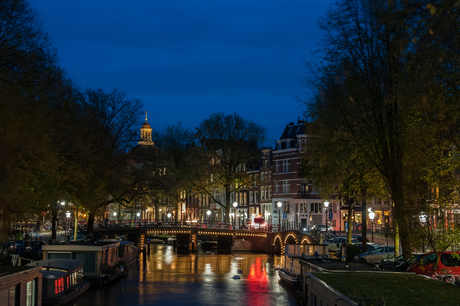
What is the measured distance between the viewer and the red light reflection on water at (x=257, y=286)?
1331 inches

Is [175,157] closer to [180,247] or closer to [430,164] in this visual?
[180,247]

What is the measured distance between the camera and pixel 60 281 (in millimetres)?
30406

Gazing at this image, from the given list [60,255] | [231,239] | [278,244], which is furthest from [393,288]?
[231,239]

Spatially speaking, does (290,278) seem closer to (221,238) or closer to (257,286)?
(257,286)

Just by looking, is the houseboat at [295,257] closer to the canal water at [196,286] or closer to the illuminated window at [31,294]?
the canal water at [196,286]

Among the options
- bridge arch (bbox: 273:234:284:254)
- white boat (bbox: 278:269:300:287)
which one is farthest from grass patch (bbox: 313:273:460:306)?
bridge arch (bbox: 273:234:284:254)

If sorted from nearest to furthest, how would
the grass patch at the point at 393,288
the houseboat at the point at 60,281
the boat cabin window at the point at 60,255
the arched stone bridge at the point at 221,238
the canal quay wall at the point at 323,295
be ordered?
the canal quay wall at the point at 323,295, the grass patch at the point at 393,288, the houseboat at the point at 60,281, the boat cabin window at the point at 60,255, the arched stone bridge at the point at 221,238

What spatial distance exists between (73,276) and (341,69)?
741 inches

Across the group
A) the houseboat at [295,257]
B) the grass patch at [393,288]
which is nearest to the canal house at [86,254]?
the houseboat at [295,257]

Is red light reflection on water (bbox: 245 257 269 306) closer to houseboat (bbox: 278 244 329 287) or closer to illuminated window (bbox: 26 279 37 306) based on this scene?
houseboat (bbox: 278 244 329 287)

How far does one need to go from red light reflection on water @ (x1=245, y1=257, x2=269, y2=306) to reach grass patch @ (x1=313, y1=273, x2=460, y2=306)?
13.4 meters

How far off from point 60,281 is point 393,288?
19.2 m

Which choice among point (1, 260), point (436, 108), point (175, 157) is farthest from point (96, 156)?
point (175, 157)

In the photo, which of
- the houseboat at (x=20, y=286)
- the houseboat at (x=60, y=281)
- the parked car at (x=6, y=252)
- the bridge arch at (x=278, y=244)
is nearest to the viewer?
the houseboat at (x=20, y=286)
